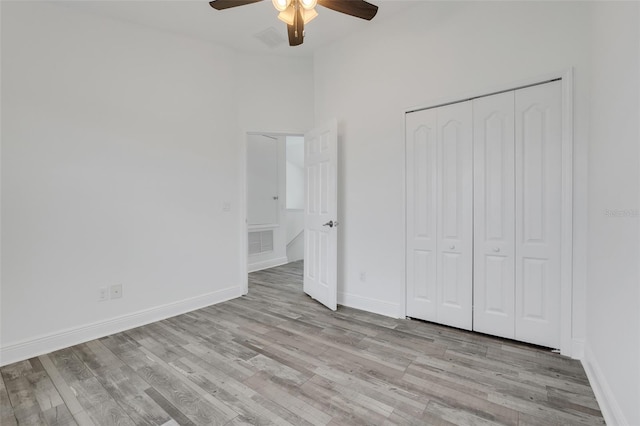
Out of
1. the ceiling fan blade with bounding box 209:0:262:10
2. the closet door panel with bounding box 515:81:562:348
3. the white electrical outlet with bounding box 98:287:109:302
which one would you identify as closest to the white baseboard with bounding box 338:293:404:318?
the closet door panel with bounding box 515:81:562:348

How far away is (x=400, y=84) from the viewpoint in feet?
9.53

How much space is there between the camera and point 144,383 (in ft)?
6.26

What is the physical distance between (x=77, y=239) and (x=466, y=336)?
3.44m

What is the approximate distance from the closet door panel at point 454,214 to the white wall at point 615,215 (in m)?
0.79

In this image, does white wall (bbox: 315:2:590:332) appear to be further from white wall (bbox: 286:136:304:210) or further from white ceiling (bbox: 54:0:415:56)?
white wall (bbox: 286:136:304:210)

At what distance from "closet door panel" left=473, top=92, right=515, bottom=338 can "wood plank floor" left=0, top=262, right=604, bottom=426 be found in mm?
248

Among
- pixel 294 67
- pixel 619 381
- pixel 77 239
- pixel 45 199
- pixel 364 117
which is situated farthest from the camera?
pixel 294 67

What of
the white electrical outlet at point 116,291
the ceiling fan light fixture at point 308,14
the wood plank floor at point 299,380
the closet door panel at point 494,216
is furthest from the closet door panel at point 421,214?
the white electrical outlet at point 116,291

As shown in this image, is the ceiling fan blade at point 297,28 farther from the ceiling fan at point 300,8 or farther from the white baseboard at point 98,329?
the white baseboard at point 98,329

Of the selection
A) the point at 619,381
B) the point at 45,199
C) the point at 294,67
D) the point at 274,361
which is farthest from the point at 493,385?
the point at 294,67

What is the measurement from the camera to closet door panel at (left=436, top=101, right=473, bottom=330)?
2559mm

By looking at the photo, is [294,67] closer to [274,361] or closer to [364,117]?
[364,117]

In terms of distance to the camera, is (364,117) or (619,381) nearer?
(619,381)

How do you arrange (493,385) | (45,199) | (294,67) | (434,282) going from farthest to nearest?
1. (294,67)
2. (434,282)
3. (45,199)
4. (493,385)
